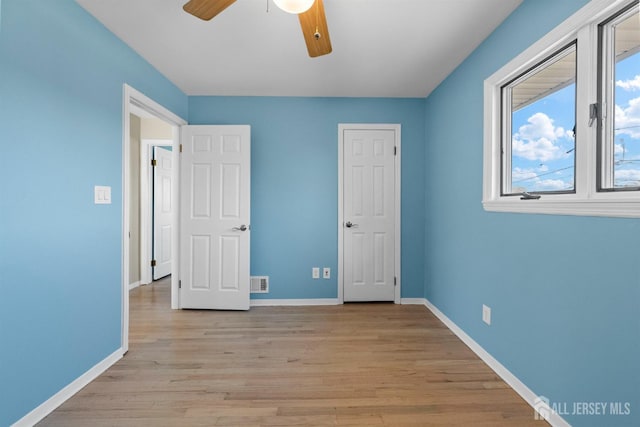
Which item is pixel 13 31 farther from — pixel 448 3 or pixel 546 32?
pixel 546 32

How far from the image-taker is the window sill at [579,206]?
4.12 ft

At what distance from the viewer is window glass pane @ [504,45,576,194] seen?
1717mm

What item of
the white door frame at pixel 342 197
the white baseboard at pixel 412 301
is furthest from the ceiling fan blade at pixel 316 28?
the white baseboard at pixel 412 301

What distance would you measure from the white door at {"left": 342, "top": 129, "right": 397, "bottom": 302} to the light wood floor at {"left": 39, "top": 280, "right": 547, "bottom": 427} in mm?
605

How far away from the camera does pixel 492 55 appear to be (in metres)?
2.27

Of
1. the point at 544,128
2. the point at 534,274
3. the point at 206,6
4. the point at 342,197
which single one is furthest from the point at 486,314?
the point at 206,6

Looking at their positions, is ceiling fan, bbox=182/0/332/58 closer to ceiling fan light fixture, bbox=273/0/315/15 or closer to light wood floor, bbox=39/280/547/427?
ceiling fan light fixture, bbox=273/0/315/15

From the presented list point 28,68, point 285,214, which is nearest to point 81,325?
point 28,68

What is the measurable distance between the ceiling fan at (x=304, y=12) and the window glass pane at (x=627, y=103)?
139 centimetres

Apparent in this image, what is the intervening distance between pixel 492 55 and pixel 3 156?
301 cm

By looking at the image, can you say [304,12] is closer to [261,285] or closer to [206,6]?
[206,6]

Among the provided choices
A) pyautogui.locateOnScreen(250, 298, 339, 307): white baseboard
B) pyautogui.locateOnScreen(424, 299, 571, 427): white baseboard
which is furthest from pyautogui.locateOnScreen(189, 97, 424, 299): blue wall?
pyautogui.locateOnScreen(424, 299, 571, 427): white baseboard

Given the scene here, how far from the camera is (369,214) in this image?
12.1 ft

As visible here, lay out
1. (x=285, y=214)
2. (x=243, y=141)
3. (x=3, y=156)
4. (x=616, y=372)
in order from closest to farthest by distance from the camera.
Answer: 1. (x=616, y=372)
2. (x=3, y=156)
3. (x=243, y=141)
4. (x=285, y=214)
